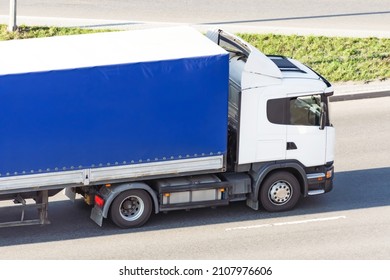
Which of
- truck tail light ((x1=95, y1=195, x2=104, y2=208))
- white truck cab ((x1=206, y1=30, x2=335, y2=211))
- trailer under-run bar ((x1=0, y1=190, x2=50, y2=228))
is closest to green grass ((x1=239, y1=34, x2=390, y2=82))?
white truck cab ((x1=206, y1=30, x2=335, y2=211))

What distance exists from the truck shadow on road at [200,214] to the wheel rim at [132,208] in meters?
0.25

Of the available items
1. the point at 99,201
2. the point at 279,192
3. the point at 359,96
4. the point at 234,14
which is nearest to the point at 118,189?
the point at 99,201

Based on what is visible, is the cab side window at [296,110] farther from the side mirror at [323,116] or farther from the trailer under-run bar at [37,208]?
the trailer under-run bar at [37,208]

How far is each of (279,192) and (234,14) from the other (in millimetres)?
11102

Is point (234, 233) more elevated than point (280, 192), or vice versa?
point (280, 192)

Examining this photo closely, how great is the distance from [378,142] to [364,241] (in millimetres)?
5279

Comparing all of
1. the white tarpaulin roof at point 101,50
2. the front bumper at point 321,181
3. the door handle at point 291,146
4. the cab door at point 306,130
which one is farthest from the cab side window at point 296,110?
the white tarpaulin roof at point 101,50

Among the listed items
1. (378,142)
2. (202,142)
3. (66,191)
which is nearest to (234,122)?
(202,142)

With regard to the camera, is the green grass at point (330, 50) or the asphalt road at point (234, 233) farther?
the green grass at point (330, 50)

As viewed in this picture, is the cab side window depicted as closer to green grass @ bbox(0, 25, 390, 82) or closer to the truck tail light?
the truck tail light

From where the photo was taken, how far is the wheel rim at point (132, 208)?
19984mm

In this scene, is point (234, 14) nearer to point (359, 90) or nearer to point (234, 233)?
point (359, 90)

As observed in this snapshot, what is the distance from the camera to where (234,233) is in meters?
19.9

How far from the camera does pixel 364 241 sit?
1961cm
